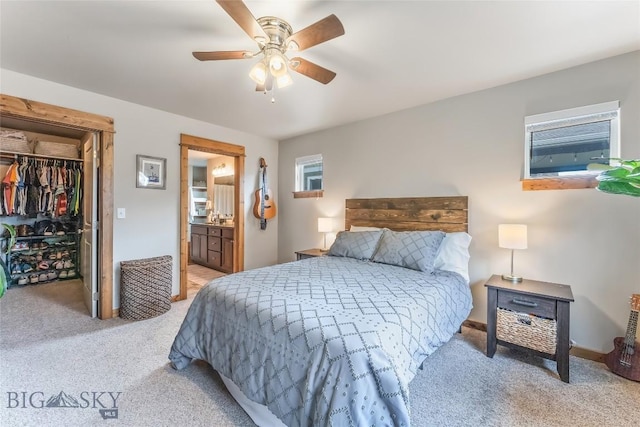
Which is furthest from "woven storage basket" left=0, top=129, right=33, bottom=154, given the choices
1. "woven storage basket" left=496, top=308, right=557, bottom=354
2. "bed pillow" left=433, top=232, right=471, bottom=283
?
"woven storage basket" left=496, top=308, right=557, bottom=354

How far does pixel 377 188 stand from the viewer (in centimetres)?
364

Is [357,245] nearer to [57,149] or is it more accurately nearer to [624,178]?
[624,178]

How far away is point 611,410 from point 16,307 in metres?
5.73

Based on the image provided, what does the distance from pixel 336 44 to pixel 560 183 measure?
2.27 m

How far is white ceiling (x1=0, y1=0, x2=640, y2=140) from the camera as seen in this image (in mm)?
1705

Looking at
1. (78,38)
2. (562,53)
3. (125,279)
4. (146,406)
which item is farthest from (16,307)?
(562,53)

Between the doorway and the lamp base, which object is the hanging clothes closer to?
the doorway

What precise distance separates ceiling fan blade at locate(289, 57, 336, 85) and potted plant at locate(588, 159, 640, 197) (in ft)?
5.97

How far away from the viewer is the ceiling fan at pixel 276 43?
1.48 meters

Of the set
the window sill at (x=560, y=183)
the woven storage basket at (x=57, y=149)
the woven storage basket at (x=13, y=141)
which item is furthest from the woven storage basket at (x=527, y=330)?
the woven storage basket at (x=13, y=141)

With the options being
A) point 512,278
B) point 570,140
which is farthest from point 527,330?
point 570,140

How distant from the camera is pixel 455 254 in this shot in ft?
8.74

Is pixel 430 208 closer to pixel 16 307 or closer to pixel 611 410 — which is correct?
pixel 611 410

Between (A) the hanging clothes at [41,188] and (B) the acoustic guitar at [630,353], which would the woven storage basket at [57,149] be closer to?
(A) the hanging clothes at [41,188]
